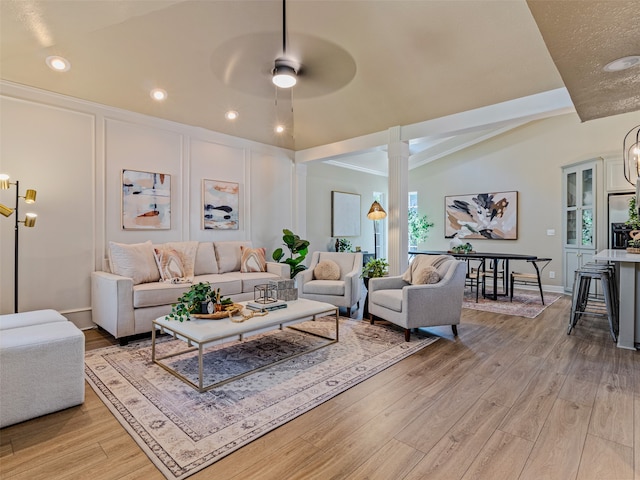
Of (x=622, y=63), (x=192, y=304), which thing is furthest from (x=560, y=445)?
(x=192, y=304)

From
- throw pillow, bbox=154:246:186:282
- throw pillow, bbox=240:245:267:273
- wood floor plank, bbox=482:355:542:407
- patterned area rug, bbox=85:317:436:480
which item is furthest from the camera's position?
throw pillow, bbox=240:245:267:273

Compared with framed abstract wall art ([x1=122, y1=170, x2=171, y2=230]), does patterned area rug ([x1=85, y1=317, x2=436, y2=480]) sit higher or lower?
lower

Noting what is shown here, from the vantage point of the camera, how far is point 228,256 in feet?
16.5

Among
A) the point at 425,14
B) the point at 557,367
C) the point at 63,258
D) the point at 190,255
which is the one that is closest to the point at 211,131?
the point at 190,255

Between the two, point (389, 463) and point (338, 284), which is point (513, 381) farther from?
point (338, 284)

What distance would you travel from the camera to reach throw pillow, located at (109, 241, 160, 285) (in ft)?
12.5

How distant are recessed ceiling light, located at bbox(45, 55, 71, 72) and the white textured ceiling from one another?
0.05 meters

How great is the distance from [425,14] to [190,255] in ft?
12.3

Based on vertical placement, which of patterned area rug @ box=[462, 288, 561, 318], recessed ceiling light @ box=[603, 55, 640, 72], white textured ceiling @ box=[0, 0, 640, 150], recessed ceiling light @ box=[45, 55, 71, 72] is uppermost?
white textured ceiling @ box=[0, 0, 640, 150]

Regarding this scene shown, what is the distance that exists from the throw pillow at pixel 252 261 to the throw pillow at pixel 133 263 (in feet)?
4.03

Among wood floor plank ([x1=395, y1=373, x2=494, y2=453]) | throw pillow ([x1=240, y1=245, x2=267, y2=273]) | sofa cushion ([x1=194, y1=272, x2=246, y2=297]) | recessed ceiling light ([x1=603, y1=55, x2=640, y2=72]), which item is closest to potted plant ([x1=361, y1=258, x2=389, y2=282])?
throw pillow ([x1=240, y1=245, x2=267, y2=273])

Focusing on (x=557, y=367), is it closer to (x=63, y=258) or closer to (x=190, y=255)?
(x=190, y=255)

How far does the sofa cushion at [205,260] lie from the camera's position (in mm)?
4684

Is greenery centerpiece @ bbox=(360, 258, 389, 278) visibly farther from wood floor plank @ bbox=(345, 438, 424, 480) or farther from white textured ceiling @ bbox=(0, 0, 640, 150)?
wood floor plank @ bbox=(345, 438, 424, 480)
